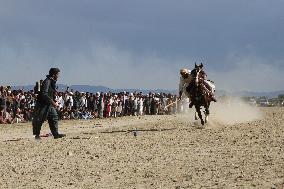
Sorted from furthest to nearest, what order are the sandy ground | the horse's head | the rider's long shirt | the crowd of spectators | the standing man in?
the crowd of spectators
the rider's long shirt
the horse's head
the standing man
the sandy ground

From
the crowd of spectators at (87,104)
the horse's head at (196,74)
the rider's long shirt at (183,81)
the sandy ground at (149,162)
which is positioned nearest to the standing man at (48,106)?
the sandy ground at (149,162)

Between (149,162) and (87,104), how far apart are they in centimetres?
2602

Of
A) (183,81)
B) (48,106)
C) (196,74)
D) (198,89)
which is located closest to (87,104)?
(183,81)

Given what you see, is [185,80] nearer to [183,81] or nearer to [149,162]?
[183,81]

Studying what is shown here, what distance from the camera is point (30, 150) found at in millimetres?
17469

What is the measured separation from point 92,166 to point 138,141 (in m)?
4.76

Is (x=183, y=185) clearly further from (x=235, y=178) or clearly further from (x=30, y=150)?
(x=30, y=150)

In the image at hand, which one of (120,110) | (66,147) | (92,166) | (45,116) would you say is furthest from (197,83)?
(120,110)

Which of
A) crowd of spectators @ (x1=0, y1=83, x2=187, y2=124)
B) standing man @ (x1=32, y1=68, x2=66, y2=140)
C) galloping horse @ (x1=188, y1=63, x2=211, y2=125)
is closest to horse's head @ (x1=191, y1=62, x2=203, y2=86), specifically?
galloping horse @ (x1=188, y1=63, x2=211, y2=125)

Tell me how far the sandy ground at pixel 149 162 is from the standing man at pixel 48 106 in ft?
3.76

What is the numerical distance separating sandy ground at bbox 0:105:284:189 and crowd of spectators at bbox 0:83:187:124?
41.1 feet

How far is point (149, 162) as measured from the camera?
568 inches

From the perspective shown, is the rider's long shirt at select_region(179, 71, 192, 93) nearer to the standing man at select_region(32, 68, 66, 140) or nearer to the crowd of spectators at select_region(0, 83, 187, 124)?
the standing man at select_region(32, 68, 66, 140)

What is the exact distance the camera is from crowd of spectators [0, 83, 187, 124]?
33.7 meters
